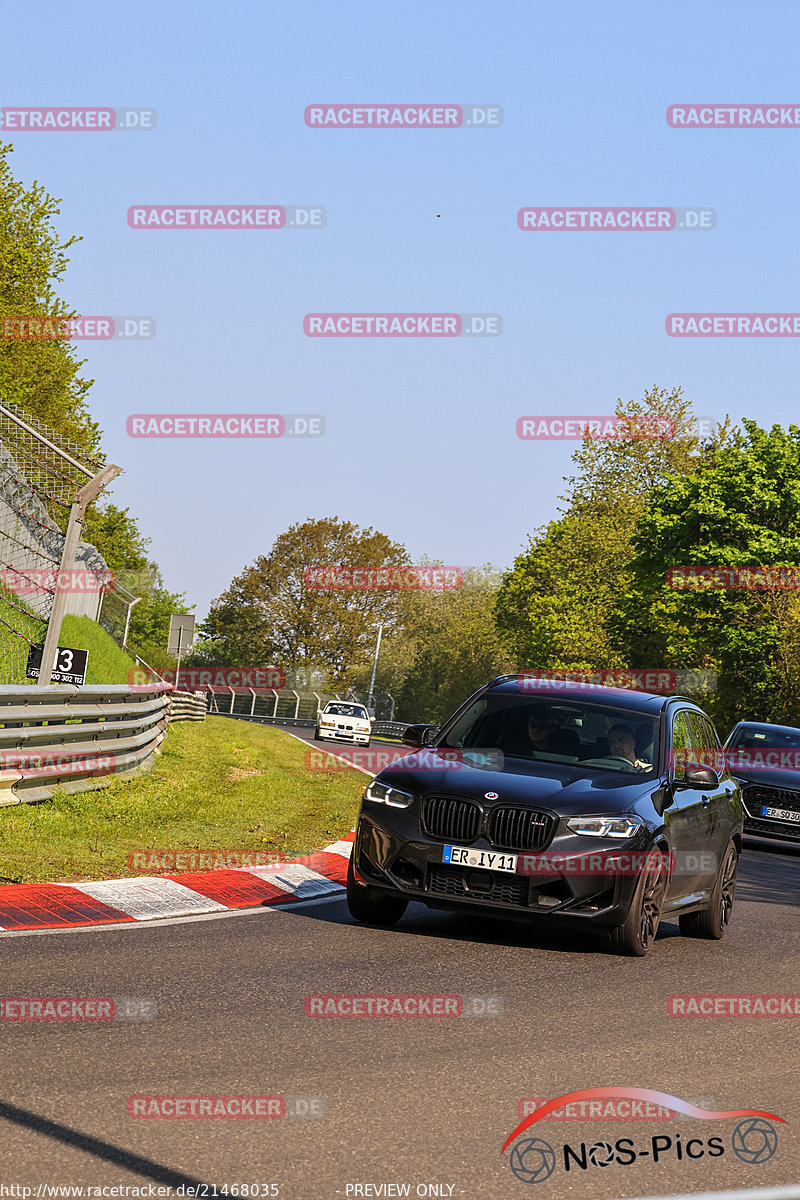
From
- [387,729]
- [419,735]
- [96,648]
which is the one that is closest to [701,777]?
[419,735]

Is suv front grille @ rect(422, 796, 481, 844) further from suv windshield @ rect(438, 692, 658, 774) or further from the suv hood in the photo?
suv windshield @ rect(438, 692, 658, 774)

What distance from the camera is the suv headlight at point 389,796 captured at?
28.5 feet

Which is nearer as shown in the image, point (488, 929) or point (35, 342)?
point (488, 929)

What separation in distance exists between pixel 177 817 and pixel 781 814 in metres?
9.83

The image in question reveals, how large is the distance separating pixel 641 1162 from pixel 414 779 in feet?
14.4

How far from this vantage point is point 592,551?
73.9m

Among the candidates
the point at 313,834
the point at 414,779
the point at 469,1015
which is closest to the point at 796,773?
the point at 313,834

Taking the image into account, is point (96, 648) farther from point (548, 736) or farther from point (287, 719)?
point (287, 719)

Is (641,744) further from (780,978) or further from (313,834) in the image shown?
(313,834)

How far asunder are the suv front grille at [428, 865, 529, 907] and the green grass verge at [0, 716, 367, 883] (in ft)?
8.40

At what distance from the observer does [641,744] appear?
31.2 feet

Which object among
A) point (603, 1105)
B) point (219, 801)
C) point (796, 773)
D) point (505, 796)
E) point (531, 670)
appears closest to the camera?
point (603, 1105)

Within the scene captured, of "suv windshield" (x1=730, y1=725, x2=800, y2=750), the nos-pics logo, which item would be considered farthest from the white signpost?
the nos-pics logo

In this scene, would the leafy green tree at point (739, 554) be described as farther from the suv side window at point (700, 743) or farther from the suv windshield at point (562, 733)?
the suv windshield at point (562, 733)
